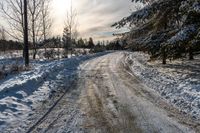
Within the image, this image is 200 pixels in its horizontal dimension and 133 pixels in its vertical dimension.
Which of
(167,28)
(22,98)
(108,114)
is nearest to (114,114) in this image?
A: (108,114)

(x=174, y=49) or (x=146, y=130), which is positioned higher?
(x=174, y=49)

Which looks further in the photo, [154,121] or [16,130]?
[154,121]

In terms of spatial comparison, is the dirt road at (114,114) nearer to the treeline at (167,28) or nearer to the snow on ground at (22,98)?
the snow on ground at (22,98)

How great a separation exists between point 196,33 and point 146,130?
8.26 m

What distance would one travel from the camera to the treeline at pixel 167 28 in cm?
1416

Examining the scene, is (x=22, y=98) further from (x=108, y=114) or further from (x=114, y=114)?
(x=114, y=114)

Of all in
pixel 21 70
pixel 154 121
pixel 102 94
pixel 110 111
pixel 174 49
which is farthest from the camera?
pixel 21 70

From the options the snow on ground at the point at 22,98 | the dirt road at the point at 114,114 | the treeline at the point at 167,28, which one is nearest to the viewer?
the dirt road at the point at 114,114

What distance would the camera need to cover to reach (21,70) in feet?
65.4

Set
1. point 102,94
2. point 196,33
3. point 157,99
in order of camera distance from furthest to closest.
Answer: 1. point 196,33
2. point 102,94
3. point 157,99

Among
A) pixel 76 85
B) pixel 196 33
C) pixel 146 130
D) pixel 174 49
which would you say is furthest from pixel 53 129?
pixel 174 49

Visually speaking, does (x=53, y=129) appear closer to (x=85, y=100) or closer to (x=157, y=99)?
(x=85, y=100)

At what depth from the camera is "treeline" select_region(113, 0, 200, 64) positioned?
1416 centimetres

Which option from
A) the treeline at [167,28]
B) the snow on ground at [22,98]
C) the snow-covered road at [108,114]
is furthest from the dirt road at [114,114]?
the treeline at [167,28]
